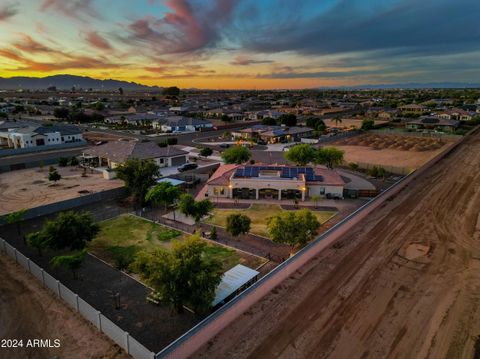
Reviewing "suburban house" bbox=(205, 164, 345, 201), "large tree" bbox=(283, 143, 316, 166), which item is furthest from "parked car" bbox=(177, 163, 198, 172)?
"large tree" bbox=(283, 143, 316, 166)

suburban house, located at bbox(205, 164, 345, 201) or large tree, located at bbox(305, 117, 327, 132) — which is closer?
suburban house, located at bbox(205, 164, 345, 201)

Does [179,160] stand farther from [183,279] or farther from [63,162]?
[183,279]

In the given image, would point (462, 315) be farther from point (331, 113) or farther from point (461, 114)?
point (331, 113)

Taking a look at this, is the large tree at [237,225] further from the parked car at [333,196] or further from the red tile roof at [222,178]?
the parked car at [333,196]

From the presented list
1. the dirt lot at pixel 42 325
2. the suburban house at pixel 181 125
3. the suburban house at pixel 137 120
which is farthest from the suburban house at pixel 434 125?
the dirt lot at pixel 42 325

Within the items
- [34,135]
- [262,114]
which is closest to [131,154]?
[34,135]

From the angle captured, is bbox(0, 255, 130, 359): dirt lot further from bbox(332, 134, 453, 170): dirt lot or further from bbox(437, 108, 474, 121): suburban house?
bbox(437, 108, 474, 121): suburban house

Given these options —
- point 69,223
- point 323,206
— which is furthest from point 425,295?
point 69,223
